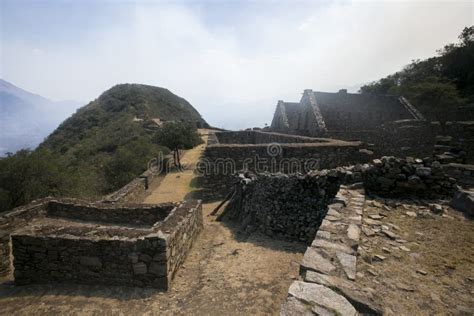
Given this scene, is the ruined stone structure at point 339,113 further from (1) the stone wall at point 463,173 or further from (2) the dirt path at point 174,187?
(1) the stone wall at point 463,173

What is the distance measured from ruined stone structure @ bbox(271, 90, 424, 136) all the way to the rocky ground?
12791 mm

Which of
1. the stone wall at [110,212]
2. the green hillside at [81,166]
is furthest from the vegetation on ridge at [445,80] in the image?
the green hillside at [81,166]

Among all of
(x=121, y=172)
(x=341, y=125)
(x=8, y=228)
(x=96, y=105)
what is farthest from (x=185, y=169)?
(x=96, y=105)

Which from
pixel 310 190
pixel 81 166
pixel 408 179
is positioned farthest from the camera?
pixel 81 166

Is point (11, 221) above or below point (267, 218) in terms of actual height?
below

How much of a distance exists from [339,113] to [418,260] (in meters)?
17.4

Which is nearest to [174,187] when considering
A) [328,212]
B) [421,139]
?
[328,212]

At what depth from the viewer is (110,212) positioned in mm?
→ 7609

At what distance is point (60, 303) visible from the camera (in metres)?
4.18

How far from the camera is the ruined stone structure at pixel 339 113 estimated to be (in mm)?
17625

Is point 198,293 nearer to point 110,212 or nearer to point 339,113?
point 110,212

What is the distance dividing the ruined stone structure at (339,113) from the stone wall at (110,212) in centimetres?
1251

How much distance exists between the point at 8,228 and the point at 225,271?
6889 mm

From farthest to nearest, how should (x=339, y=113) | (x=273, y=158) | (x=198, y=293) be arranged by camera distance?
(x=339, y=113) → (x=273, y=158) → (x=198, y=293)
